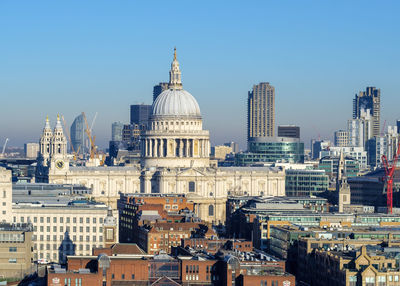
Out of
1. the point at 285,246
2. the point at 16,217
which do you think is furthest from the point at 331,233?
the point at 16,217

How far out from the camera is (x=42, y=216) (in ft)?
570

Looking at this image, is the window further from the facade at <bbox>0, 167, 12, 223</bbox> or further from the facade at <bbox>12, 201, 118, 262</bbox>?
the facade at <bbox>0, 167, 12, 223</bbox>

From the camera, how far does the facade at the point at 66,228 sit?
171 meters

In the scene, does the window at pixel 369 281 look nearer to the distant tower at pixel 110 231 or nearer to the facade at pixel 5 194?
A: the distant tower at pixel 110 231

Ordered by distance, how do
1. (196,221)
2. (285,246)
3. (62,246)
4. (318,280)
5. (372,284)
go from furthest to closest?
(196,221) → (62,246) → (285,246) → (318,280) → (372,284)

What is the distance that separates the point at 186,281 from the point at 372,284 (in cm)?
1735

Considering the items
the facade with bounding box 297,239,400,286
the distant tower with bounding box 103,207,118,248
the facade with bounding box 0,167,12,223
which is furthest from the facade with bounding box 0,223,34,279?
the facade with bounding box 297,239,400,286

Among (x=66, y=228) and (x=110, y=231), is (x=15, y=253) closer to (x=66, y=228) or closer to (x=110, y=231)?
(x=66, y=228)

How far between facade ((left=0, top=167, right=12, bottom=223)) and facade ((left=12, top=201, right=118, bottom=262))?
494 centimetres

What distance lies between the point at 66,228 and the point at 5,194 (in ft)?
30.6

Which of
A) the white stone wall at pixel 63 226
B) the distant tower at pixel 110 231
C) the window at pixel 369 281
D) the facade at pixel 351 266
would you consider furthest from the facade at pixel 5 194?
the window at pixel 369 281

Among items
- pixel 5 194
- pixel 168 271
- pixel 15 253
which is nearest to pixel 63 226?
pixel 5 194

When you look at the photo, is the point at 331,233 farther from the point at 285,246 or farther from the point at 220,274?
the point at 220,274

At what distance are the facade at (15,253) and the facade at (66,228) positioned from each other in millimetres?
23129
